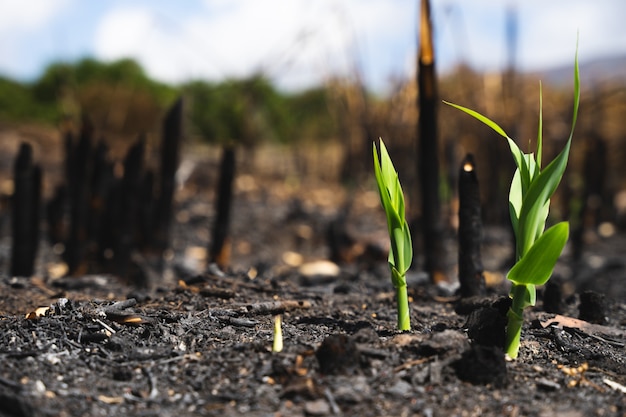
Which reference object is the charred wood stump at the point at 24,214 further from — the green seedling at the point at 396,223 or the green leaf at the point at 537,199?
the green leaf at the point at 537,199

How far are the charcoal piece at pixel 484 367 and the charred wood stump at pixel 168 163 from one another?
2.45 meters

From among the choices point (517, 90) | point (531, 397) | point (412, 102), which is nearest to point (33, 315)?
point (531, 397)

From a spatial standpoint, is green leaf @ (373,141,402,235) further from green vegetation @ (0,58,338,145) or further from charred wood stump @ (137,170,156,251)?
green vegetation @ (0,58,338,145)

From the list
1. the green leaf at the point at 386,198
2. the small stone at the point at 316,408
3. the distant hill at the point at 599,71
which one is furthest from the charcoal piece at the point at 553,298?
the distant hill at the point at 599,71

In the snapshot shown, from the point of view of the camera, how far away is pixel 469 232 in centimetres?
254

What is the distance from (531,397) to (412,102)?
19.8 ft

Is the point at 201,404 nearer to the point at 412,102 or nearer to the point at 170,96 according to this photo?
the point at 412,102

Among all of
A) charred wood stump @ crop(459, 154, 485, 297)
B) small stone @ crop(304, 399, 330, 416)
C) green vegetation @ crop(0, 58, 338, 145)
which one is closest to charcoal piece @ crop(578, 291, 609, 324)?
charred wood stump @ crop(459, 154, 485, 297)

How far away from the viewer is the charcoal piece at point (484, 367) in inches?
69.2

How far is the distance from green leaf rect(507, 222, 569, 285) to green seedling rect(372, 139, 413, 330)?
31cm

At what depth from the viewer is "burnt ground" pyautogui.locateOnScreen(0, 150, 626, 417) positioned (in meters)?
1.68

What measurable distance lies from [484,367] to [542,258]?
0.31 metres

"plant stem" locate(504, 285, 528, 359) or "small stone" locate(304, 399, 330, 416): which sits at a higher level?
"plant stem" locate(504, 285, 528, 359)

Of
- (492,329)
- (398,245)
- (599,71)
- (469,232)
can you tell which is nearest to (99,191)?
(469,232)
